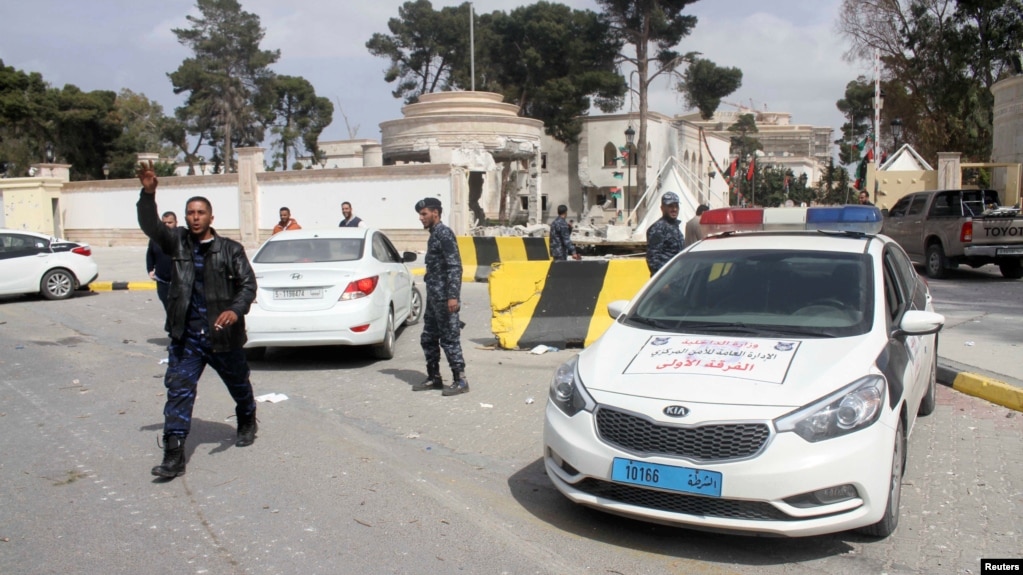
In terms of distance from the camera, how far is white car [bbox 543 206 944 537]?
3.88 m

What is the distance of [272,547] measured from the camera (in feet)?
14.0

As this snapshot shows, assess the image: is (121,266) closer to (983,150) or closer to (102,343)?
(102,343)

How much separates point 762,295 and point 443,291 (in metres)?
3.27

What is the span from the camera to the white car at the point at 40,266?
51.2ft

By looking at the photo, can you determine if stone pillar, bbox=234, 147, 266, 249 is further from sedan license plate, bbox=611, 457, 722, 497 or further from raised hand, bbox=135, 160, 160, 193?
sedan license plate, bbox=611, 457, 722, 497

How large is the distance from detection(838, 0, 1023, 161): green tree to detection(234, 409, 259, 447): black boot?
39306 mm

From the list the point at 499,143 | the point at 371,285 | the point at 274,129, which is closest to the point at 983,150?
the point at 499,143

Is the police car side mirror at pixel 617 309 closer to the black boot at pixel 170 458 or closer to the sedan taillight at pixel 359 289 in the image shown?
the black boot at pixel 170 458

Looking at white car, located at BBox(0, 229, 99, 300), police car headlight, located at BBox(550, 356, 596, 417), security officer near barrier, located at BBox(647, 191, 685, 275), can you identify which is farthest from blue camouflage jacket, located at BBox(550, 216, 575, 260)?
white car, located at BBox(0, 229, 99, 300)

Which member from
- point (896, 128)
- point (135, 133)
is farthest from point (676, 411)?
point (135, 133)

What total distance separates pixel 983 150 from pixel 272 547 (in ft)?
137

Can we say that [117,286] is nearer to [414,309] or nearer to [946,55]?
[414,309]

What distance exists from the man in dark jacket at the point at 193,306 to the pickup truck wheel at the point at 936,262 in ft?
48.1

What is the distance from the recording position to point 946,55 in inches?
1583
